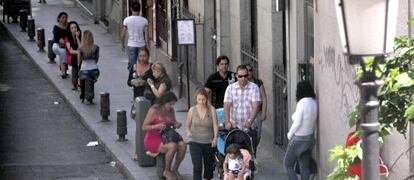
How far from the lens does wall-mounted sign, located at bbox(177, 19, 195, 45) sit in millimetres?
21984

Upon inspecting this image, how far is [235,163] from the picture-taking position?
15.3 m

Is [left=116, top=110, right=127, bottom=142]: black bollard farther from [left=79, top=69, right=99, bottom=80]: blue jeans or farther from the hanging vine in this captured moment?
the hanging vine

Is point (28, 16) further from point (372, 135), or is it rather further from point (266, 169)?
point (372, 135)

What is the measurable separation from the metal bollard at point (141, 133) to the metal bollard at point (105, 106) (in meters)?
3.50

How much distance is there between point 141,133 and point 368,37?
11778 millimetres

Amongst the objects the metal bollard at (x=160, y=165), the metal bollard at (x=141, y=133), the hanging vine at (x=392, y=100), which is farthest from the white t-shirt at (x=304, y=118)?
the hanging vine at (x=392, y=100)

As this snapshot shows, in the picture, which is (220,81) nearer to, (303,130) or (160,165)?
(160,165)

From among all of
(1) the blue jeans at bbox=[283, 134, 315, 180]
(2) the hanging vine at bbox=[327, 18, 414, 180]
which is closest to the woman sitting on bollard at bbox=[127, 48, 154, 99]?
(1) the blue jeans at bbox=[283, 134, 315, 180]

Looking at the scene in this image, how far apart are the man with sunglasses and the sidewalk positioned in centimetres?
107

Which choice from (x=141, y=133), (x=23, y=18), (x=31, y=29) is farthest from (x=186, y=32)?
(x=23, y=18)

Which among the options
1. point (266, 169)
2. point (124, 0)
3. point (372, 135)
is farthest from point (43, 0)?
point (372, 135)

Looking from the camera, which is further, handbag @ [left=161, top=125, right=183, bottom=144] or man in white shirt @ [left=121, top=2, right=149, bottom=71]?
man in white shirt @ [left=121, top=2, right=149, bottom=71]

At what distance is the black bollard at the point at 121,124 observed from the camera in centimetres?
2016

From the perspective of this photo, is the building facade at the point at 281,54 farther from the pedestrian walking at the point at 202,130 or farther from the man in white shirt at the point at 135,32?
the pedestrian walking at the point at 202,130
